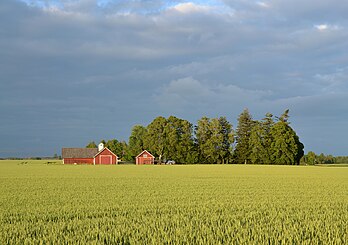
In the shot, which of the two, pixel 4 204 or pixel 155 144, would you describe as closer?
pixel 4 204

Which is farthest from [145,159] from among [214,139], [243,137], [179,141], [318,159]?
[318,159]

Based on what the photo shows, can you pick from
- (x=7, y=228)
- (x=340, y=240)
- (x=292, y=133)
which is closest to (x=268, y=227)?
(x=340, y=240)

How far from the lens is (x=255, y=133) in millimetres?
102062

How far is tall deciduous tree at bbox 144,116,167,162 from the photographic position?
11025 cm

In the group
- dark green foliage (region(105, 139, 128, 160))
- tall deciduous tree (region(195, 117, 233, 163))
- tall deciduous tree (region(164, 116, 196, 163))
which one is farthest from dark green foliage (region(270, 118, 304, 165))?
dark green foliage (region(105, 139, 128, 160))

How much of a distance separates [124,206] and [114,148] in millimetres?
125636

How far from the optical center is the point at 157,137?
4387 inches

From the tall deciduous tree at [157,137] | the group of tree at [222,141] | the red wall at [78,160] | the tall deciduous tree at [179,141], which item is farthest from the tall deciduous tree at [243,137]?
the red wall at [78,160]

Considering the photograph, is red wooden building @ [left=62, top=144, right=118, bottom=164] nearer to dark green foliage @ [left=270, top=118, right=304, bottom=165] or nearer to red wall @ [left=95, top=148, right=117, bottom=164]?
red wall @ [left=95, top=148, right=117, bottom=164]

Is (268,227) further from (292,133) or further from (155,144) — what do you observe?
(155,144)

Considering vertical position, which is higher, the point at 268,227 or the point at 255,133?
the point at 255,133

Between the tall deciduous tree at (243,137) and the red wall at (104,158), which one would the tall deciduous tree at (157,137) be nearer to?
the red wall at (104,158)

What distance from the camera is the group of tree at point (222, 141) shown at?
98.5 m

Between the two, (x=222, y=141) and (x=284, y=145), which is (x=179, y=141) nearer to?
(x=222, y=141)
